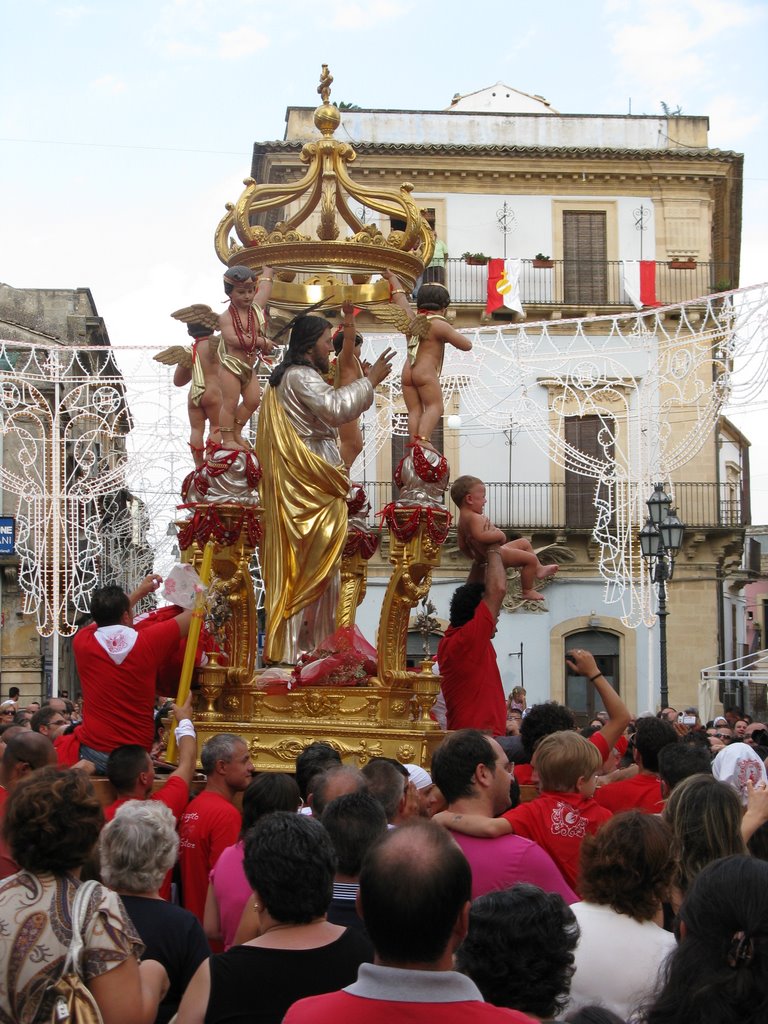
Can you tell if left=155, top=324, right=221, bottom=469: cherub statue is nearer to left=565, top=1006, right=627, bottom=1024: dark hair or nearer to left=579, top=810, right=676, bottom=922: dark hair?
left=579, top=810, right=676, bottom=922: dark hair

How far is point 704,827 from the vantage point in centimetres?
442

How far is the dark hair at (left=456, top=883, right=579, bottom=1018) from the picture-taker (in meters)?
3.33

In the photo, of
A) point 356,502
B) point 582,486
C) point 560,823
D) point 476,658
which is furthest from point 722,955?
point 582,486

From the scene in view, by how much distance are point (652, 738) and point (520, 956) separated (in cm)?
297

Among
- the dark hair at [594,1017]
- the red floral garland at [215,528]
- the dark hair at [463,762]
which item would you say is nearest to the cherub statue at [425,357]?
the red floral garland at [215,528]

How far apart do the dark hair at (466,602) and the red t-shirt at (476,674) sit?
0.08 meters

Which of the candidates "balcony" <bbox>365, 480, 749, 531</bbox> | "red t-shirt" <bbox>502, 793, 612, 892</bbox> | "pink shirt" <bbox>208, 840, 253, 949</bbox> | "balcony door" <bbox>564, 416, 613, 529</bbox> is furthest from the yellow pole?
"balcony door" <bbox>564, 416, 613, 529</bbox>

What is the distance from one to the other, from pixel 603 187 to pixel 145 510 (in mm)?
13321

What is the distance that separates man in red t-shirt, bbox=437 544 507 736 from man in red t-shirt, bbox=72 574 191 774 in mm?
2121

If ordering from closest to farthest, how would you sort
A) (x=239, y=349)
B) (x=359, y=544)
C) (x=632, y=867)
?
(x=632, y=867) → (x=239, y=349) → (x=359, y=544)

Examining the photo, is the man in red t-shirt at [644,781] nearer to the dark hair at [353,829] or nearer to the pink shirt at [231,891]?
the pink shirt at [231,891]

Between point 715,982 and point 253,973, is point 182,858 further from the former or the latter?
point 715,982

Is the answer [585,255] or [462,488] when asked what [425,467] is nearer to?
[462,488]

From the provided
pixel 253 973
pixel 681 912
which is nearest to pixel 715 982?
pixel 681 912
